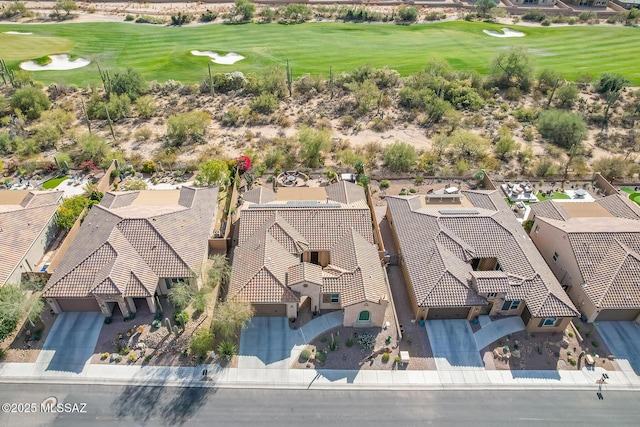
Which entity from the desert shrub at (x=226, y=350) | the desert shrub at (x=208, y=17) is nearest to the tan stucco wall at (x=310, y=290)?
the desert shrub at (x=226, y=350)

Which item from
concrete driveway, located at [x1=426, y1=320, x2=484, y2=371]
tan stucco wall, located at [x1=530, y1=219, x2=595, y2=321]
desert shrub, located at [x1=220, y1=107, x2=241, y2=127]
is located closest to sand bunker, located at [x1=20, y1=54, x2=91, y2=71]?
desert shrub, located at [x1=220, y1=107, x2=241, y2=127]

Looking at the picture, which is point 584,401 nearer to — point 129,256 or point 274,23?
point 129,256

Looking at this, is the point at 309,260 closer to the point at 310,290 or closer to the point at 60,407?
the point at 310,290

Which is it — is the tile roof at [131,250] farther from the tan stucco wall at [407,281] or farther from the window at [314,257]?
the tan stucco wall at [407,281]

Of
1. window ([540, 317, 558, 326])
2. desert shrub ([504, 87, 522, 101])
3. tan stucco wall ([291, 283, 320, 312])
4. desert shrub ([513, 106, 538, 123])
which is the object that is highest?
desert shrub ([504, 87, 522, 101])

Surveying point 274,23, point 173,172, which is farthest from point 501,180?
point 274,23

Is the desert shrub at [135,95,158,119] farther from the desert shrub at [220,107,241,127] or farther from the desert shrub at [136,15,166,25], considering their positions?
the desert shrub at [136,15,166,25]
